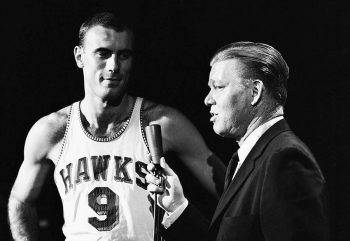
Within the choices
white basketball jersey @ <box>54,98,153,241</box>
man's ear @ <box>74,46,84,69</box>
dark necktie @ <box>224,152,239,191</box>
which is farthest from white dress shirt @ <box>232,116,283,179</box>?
man's ear @ <box>74,46,84,69</box>

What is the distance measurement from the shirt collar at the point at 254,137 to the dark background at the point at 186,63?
2.72ft

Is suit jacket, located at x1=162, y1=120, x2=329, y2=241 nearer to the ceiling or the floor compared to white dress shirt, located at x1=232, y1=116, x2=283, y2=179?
nearer to the floor

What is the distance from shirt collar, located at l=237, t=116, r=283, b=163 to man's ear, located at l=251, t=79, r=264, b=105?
0.08 m

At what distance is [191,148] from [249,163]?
870mm

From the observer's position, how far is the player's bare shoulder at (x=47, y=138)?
259 centimetres

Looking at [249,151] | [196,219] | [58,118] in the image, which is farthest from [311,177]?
[58,118]

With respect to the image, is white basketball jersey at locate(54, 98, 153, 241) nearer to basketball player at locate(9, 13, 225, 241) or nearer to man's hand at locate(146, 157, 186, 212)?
basketball player at locate(9, 13, 225, 241)

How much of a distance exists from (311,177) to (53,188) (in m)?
1.70

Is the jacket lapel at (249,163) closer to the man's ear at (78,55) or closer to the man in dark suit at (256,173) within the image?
the man in dark suit at (256,173)

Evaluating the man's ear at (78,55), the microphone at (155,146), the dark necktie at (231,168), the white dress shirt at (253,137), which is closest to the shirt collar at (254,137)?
the white dress shirt at (253,137)

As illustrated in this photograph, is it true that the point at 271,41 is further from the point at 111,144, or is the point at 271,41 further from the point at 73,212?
the point at 73,212

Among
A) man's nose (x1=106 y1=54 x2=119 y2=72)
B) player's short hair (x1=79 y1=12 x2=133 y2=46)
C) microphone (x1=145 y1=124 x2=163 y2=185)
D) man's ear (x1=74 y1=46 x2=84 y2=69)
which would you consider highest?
player's short hair (x1=79 y1=12 x2=133 y2=46)

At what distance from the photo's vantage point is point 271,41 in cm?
257

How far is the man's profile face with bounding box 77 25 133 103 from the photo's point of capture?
2.44m
